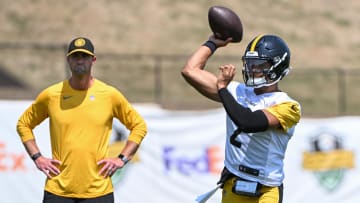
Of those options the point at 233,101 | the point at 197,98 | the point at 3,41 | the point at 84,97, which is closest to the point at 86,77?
the point at 84,97

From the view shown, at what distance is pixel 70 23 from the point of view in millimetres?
27172

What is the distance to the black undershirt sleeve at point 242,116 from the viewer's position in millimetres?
5266

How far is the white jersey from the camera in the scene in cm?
555

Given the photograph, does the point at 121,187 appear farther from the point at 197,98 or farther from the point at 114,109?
the point at 197,98

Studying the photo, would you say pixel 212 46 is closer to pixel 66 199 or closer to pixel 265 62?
pixel 265 62

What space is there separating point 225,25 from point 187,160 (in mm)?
6349

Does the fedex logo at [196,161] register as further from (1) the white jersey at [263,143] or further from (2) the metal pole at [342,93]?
(2) the metal pole at [342,93]

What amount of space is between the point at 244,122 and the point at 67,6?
918 inches

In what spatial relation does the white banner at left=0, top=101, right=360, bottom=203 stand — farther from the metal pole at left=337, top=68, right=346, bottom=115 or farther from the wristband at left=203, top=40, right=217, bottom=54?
the metal pole at left=337, top=68, right=346, bottom=115

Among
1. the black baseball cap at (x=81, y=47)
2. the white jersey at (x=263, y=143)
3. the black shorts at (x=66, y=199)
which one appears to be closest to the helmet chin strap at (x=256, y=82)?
the white jersey at (x=263, y=143)

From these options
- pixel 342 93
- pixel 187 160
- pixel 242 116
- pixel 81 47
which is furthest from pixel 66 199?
pixel 342 93

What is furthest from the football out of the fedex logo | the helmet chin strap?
the fedex logo

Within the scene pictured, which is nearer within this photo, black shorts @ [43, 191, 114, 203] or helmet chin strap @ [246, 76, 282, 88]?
helmet chin strap @ [246, 76, 282, 88]

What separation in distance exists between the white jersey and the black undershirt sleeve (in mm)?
174
